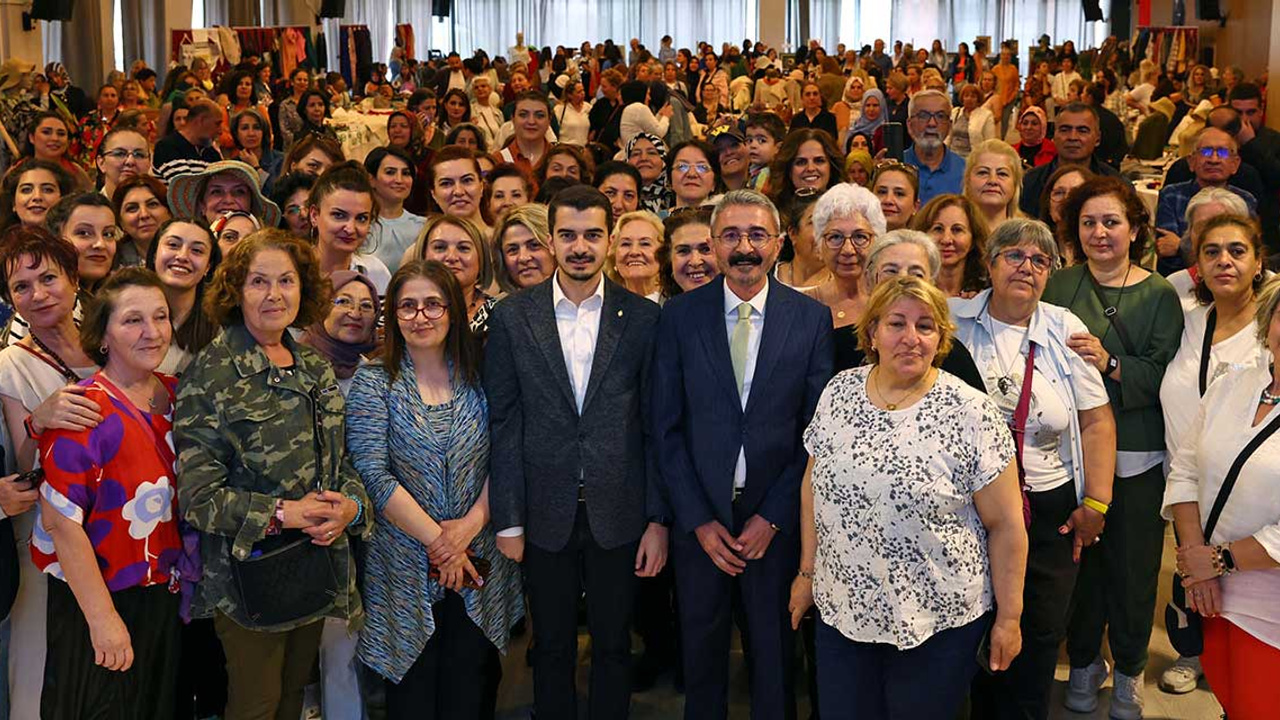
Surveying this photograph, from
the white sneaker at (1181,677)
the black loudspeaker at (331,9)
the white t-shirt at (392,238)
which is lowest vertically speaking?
the white sneaker at (1181,677)

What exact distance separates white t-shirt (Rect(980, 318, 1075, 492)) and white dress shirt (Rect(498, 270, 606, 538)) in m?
0.70

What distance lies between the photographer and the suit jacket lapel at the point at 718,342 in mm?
3385

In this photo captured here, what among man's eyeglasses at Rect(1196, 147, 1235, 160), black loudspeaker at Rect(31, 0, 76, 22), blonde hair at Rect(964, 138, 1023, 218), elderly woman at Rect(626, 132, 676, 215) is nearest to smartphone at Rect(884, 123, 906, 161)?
elderly woman at Rect(626, 132, 676, 215)

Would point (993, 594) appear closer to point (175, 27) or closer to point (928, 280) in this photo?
point (928, 280)

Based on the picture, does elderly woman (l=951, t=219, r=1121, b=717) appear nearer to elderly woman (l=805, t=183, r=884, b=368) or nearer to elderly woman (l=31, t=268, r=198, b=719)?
elderly woman (l=805, t=183, r=884, b=368)

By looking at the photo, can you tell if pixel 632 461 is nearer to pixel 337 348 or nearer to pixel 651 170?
pixel 337 348

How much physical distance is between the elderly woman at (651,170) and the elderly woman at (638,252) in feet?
5.58

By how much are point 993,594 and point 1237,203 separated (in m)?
1.99

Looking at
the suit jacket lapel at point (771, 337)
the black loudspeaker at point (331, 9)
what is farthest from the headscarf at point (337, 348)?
the black loudspeaker at point (331, 9)

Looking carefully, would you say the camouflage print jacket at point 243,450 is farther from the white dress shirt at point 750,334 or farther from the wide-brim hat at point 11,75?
the wide-brim hat at point 11,75

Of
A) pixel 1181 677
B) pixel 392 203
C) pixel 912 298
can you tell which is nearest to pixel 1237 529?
pixel 912 298

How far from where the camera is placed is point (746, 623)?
139 inches

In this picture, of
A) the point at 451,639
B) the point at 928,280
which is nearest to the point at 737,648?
the point at 451,639

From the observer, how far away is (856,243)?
12.6 feet
